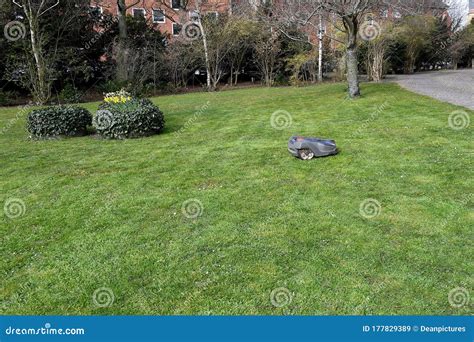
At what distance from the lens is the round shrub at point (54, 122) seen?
10320 mm

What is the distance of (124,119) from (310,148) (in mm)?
5090

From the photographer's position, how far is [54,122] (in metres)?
10.3

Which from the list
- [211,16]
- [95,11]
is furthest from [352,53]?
[95,11]

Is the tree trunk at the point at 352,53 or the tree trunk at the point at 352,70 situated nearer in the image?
the tree trunk at the point at 352,53

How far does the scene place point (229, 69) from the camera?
27500 mm

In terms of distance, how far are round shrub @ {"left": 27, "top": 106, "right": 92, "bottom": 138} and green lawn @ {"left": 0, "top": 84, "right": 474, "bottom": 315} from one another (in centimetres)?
126

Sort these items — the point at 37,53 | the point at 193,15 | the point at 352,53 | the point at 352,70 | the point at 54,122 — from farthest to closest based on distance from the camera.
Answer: the point at 193,15, the point at 37,53, the point at 352,70, the point at 352,53, the point at 54,122

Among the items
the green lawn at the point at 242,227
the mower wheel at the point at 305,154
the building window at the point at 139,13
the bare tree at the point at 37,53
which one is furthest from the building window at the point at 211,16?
the mower wheel at the point at 305,154

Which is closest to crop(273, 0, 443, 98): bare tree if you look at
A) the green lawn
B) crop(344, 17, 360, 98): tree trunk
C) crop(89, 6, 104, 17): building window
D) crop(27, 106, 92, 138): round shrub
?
crop(344, 17, 360, 98): tree trunk

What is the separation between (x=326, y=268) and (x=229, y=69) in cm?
2513

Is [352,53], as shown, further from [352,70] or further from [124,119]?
[124,119]

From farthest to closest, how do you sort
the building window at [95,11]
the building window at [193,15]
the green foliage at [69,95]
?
the building window at [193,15] < the building window at [95,11] < the green foliage at [69,95]

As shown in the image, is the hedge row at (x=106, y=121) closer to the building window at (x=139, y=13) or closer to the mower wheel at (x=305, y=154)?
the mower wheel at (x=305, y=154)

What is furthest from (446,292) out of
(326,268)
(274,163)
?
(274,163)
